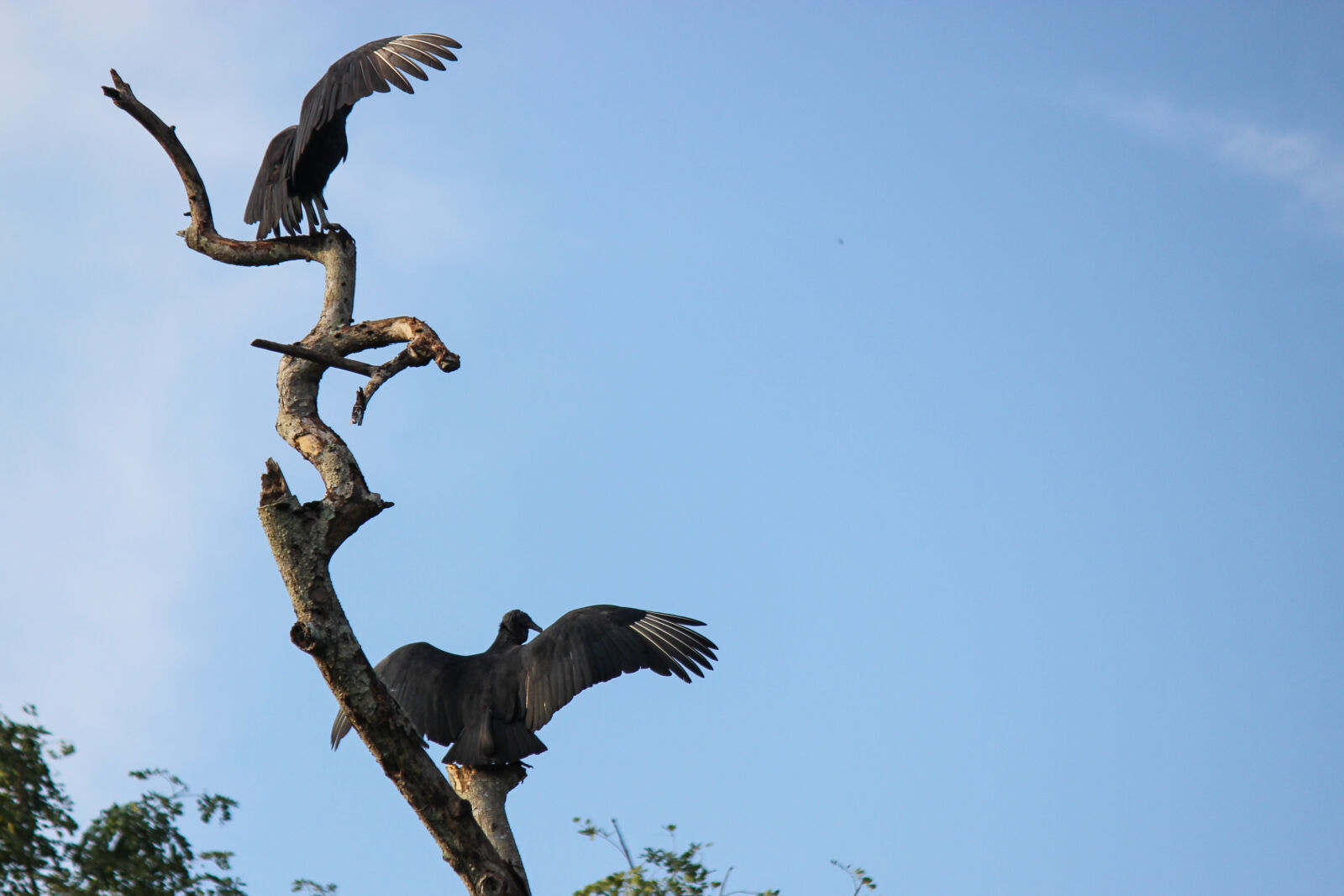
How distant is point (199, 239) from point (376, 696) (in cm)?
240

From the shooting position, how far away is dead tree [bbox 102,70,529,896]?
4.70m

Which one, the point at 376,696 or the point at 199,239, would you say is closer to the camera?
the point at 376,696

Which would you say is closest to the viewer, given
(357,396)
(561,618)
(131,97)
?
(357,396)

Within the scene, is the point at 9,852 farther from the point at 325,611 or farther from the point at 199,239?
the point at 199,239

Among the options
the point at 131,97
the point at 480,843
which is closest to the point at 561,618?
the point at 480,843

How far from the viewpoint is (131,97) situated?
18.1 feet

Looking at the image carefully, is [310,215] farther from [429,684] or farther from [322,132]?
[429,684]

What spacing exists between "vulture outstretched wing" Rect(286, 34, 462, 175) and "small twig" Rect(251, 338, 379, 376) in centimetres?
107

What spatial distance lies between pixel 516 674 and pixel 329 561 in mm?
1391

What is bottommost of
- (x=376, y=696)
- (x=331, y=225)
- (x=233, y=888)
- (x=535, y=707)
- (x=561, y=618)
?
(x=233, y=888)

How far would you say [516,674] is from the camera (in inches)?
235

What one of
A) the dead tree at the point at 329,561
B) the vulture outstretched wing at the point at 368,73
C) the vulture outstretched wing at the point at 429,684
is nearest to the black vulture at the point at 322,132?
the vulture outstretched wing at the point at 368,73

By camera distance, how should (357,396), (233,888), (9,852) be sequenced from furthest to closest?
1. (357,396)
2. (233,888)
3. (9,852)

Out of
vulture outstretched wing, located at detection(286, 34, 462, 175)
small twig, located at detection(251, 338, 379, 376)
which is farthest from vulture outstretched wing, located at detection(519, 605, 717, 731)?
vulture outstretched wing, located at detection(286, 34, 462, 175)
